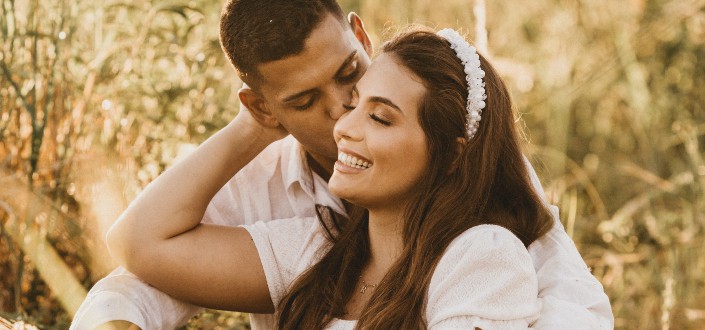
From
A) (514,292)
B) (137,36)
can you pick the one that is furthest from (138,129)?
(514,292)

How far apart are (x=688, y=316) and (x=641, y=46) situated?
5.94 feet

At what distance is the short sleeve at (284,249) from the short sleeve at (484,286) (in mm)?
569

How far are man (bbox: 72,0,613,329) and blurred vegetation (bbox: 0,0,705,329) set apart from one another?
1.33 feet

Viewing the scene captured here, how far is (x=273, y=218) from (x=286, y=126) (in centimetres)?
34

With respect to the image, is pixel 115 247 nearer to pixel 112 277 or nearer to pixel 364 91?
pixel 112 277

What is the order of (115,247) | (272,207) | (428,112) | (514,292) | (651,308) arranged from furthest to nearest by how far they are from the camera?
(651,308), (272,207), (115,247), (428,112), (514,292)

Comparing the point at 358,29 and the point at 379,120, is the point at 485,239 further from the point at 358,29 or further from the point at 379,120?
the point at 358,29

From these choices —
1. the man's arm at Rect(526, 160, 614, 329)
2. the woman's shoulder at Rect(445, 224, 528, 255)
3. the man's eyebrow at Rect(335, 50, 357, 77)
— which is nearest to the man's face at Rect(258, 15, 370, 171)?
the man's eyebrow at Rect(335, 50, 357, 77)

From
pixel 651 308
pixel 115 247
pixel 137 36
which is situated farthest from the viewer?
pixel 651 308

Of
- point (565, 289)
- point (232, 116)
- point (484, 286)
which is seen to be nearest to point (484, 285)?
point (484, 286)

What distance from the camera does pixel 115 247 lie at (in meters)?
2.74

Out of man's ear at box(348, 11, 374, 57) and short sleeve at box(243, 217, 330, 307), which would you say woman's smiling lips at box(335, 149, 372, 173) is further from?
man's ear at box(348, 11, 374, 57)

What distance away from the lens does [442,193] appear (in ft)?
8.22

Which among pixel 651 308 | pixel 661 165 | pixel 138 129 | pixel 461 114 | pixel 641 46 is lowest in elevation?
pixel 651 308
